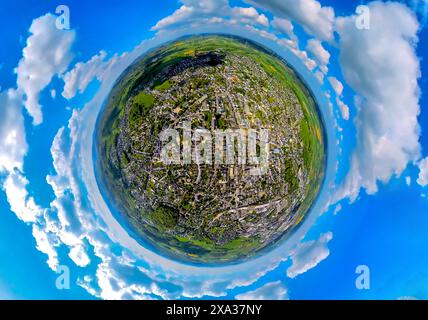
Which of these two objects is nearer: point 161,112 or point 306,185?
point 161,112

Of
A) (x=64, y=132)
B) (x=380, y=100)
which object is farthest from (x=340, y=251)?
(x=64, y=132)

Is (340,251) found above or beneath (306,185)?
beneath
